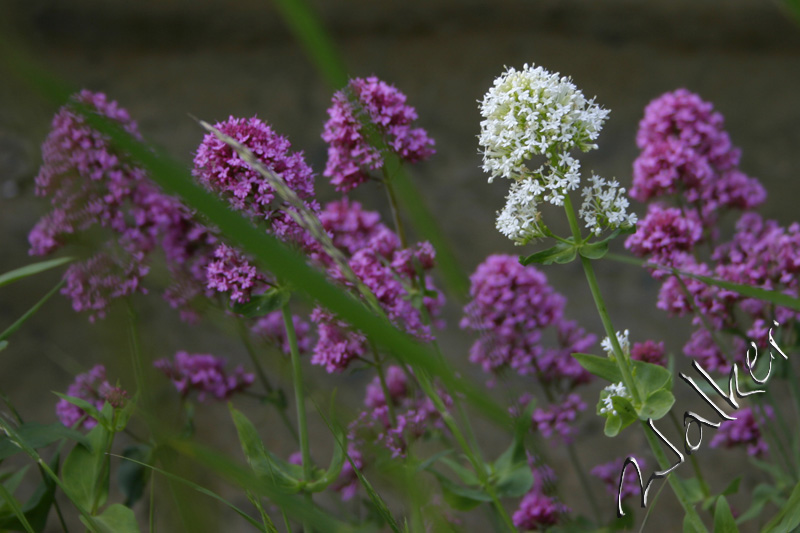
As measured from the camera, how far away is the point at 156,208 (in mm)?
918

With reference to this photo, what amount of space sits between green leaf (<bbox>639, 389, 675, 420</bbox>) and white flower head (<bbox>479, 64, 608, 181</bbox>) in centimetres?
21

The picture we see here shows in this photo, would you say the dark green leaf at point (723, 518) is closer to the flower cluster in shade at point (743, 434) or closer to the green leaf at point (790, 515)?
the green leaf at point (790, 515)

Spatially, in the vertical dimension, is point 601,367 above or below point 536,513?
above

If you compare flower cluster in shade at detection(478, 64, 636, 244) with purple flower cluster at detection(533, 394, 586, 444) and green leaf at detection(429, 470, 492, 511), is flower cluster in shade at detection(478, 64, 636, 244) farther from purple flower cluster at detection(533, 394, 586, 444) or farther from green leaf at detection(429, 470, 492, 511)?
purple flower cluster at detection(533, 394, 586, 444)

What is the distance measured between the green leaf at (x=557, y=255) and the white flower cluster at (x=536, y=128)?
0.06 ft

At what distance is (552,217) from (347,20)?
671 mm

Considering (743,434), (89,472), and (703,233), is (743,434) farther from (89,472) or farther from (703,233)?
(89,472)

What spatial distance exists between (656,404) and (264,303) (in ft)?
1.18

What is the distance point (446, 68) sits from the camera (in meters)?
1.86

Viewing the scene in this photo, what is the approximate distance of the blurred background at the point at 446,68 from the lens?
5.69 ft

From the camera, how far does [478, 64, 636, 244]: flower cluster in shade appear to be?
616mm

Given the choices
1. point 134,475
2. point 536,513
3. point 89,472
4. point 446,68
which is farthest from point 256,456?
point 446,68

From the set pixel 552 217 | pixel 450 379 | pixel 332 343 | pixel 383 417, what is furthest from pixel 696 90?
pixel 450 379

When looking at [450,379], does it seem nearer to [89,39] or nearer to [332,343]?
[332,343]
